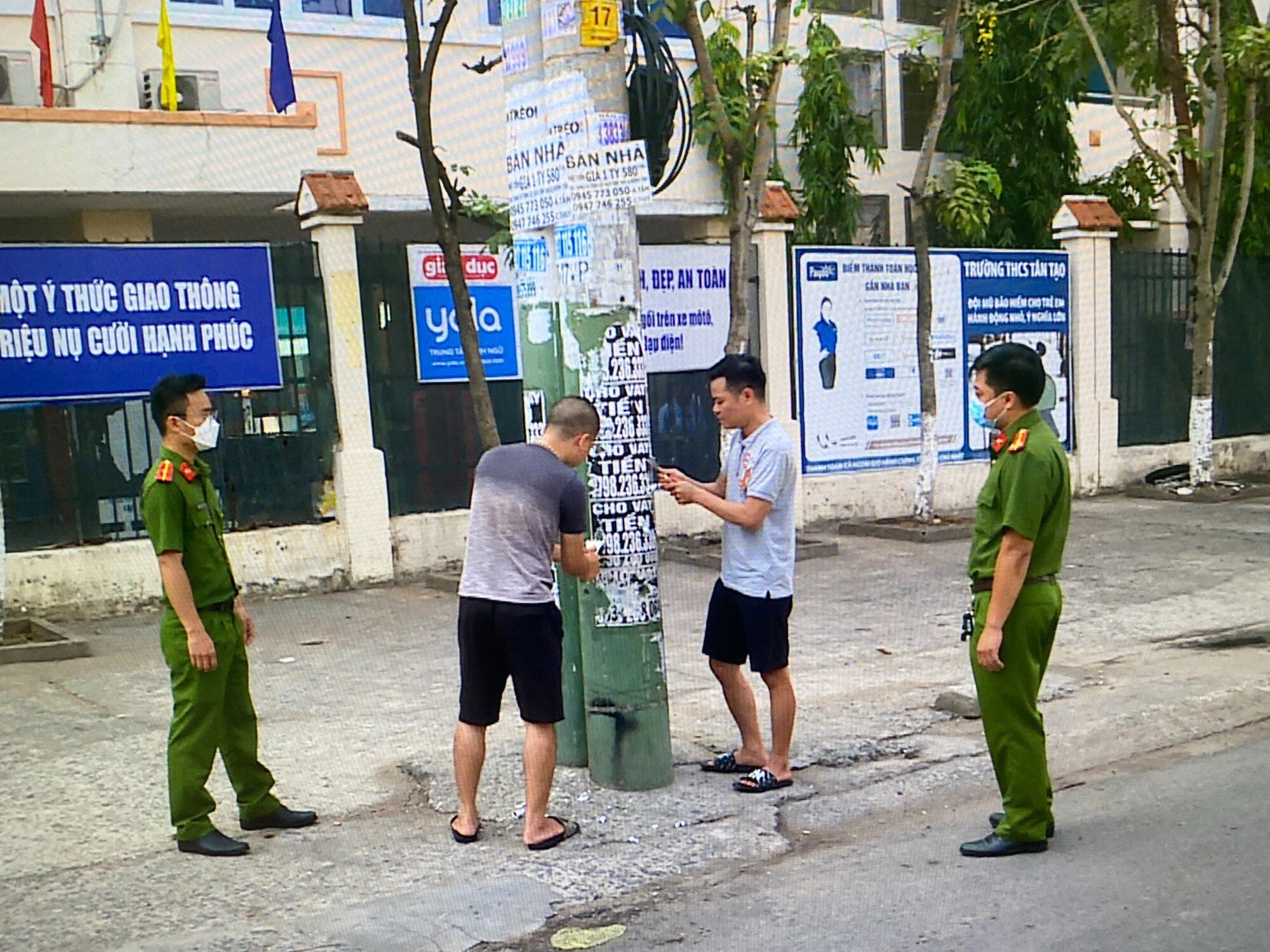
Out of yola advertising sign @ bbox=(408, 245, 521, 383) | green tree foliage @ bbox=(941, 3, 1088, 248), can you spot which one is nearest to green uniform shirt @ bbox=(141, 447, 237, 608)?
yola advertising sign @ bbox=(408, 245, 521, 383)

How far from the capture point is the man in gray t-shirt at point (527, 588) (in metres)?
5.12

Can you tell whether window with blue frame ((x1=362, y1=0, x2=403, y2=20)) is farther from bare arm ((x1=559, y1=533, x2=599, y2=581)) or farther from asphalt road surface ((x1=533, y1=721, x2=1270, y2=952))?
asphalt road surface ((x1=533, y1=721, x2=1270, y2=952))

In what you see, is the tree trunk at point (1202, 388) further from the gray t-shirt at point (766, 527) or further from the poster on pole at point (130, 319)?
the gray t-shirt at point (766, 527)

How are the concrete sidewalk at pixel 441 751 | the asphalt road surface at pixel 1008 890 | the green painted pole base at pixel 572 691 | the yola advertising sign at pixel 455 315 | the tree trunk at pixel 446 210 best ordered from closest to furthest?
the asphalt road surface at pixel 1008 890
the concrete sidewalk at pixel 441 751
the green painted pole base at pixel 572 691
the tree trunk at pixel 446 210
the yola advertising sign at pixel 455 315

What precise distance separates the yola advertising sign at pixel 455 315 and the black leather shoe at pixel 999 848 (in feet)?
23.3

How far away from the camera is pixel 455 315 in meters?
11.2

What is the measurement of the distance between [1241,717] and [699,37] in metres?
6.36

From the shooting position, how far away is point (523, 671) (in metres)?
5.14

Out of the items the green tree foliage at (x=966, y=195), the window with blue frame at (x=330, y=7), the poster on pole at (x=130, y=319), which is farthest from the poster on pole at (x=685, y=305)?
the window with blue frame at (x=330, y=7)

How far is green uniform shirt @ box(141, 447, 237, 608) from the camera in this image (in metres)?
5.14

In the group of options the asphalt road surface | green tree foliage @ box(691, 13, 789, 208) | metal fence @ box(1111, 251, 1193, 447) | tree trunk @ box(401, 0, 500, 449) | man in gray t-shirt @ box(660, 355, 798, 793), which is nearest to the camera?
the asphalt road surface

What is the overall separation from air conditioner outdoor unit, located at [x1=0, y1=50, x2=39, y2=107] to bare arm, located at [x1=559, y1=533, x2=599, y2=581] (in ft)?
32.2

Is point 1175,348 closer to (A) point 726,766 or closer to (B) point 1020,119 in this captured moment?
(B) point 1020,119

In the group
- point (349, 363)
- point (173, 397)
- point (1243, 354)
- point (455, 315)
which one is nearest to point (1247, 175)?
point (1243, 354)
